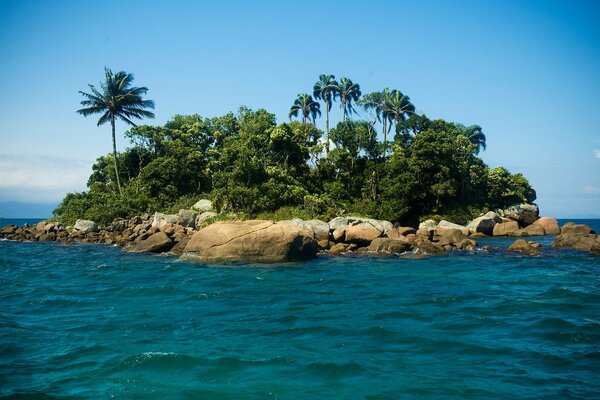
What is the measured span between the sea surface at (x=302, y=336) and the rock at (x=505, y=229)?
74.0 feet

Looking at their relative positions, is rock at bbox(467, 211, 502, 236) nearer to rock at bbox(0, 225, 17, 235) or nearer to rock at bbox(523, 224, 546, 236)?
rock at bbox(523, 224, 546, 236)

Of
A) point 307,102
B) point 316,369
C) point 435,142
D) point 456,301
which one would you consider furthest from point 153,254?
point 307,102

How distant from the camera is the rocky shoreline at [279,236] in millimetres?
20047

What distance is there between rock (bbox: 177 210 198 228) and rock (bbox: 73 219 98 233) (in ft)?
26.9

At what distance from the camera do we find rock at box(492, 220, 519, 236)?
37.1 m

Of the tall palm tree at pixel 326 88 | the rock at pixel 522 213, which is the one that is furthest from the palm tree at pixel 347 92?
the rock at pixel 522 213

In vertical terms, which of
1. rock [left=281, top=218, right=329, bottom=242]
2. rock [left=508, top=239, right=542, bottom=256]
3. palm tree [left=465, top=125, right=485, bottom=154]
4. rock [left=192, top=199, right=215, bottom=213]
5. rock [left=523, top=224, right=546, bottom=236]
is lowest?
rock [left=508, top=239, right=542, bottom=256]

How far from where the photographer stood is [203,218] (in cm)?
3462

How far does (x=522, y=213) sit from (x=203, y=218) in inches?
1306

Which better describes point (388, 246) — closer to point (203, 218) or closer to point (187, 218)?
point (203, 218)

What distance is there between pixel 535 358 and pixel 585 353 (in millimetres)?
1085

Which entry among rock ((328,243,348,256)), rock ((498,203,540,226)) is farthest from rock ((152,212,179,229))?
rock ((498,203,540,226))

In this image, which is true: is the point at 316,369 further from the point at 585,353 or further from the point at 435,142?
the point at 435,142

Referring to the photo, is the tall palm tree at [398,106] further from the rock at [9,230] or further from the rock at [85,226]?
the rock at [9,230]
